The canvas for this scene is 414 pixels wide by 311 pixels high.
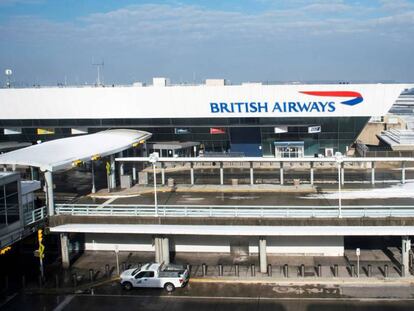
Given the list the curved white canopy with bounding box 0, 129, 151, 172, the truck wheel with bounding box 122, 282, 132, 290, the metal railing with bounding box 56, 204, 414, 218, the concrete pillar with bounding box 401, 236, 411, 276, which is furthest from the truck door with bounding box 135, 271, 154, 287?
the concrete pillar with bounding box 401, 236, 411, 276

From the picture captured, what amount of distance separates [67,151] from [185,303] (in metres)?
13.8

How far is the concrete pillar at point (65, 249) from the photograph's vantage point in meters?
29.0

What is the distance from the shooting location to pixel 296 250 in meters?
29.5

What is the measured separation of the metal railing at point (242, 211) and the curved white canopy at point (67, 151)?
2.51 m

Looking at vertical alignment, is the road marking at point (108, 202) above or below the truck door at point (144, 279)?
above

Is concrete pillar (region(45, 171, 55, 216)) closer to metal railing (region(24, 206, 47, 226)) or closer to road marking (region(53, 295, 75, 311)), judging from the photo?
metal railing (region(24, 206, 47, 226))

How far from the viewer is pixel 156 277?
25.9 meters

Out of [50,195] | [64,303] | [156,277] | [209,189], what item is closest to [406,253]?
[156,277]

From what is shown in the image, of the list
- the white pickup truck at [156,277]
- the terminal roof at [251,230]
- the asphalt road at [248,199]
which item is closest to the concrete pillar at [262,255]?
the terminal roof at [251,230]

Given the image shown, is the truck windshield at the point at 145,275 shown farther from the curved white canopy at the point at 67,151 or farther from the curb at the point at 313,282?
the curved white canopy at the point at 67,151

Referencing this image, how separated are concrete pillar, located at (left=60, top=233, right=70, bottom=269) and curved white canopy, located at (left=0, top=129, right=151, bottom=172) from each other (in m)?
3.55

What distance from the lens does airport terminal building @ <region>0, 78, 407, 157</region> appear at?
4912 centimetres

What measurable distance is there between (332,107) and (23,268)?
99.6ft

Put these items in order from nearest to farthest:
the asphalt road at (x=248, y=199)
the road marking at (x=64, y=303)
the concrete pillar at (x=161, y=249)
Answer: the road marking at (x=64, y=303) < the concrete pillar at (x=161, y=249) < the asphalt road at (x=248, y=199)
